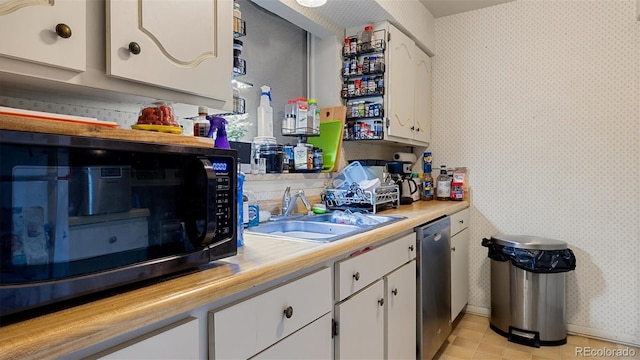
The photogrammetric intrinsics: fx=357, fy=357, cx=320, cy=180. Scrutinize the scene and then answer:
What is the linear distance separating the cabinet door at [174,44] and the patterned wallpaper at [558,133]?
2.35 meters

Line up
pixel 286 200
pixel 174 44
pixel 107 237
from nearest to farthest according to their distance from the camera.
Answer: pixel 107 237
pixel 174 44
pixel 286 200

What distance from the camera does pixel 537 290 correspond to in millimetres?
2355

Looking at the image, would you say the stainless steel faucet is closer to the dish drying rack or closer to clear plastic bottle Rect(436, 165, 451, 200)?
the dish drying rack

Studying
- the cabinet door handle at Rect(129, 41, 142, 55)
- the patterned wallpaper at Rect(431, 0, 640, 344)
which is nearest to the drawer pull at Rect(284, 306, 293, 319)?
the cabinet door handle at Rect(129, 41, 142, 55)

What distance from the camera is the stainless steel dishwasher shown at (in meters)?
1.91

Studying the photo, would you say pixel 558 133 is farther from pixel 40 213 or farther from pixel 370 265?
pixel 40 213

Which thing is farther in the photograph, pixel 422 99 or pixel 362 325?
pixel 422 99

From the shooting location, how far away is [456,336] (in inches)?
99.3

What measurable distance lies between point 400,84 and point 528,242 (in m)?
1.39

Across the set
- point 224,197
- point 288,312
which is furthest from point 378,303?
point 224,197

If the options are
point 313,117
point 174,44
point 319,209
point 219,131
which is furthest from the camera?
point 313,117

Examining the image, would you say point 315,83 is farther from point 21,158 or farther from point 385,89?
point 21,158

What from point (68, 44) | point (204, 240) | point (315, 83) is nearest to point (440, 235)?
point (315, 83)

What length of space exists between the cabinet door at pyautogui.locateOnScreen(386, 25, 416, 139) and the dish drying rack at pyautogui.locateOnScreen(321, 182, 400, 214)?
480 millimetres
